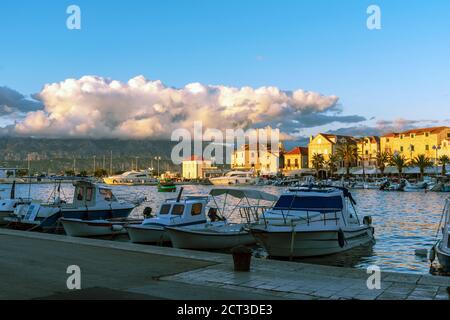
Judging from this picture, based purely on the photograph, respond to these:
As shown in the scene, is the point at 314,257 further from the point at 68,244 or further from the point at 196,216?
the point at 68,244

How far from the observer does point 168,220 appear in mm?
26734

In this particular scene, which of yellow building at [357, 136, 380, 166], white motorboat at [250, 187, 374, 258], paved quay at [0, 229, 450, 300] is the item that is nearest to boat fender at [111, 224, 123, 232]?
white motorboat at [250, 187, 374, 258]

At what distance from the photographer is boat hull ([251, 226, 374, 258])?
22.7m

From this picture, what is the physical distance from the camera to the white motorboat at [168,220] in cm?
2636

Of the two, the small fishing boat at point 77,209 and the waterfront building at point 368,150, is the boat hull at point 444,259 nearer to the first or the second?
the small fishing boat at point 77,209

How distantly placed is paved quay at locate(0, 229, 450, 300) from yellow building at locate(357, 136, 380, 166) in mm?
160955

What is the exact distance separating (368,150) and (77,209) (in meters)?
154

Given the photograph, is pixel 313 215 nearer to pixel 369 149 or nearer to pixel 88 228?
pixel 88 228

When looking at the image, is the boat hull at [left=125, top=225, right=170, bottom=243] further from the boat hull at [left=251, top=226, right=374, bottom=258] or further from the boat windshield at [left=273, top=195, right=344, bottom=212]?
the boat windshield at [left=273, top=195, right=344, bottom=212]

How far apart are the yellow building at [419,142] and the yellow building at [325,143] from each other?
81.5 feet

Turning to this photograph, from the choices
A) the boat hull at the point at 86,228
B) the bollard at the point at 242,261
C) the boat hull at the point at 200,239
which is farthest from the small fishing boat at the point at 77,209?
the bollard at the point at 242,261

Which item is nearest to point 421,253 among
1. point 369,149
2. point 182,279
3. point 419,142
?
point 182,279
